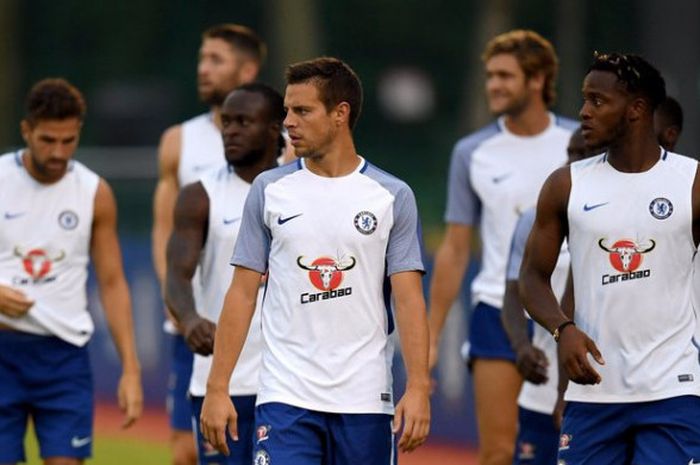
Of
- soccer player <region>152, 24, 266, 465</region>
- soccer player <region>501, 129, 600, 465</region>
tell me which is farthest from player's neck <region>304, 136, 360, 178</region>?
soccer player <region>152, 24, 266, 465</region>

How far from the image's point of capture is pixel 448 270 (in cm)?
1113

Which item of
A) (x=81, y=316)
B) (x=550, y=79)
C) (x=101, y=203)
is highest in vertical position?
(x=550, y=79)

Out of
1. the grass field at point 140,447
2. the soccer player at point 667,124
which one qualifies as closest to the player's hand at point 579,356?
the soccer player at point 667,124

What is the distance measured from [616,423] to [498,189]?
313 centimetres

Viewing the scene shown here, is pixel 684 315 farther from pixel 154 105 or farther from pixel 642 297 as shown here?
pixel 154 105

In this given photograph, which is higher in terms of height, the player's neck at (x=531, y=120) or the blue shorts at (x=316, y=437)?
the player's neck at (x=531, y=120)

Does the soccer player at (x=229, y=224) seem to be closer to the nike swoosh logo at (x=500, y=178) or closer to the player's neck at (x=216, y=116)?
the nike swoosh logo at (x=500, y=178)

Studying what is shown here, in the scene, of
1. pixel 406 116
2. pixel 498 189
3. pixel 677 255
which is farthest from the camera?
pixel 406 116

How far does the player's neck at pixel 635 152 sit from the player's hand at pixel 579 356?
0.78m

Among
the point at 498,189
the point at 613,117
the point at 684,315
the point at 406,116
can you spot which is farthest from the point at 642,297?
the point at 406,116

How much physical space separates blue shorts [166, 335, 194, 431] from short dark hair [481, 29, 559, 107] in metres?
2.51

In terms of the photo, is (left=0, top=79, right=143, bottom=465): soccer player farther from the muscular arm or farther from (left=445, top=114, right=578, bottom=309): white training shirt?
A: (left=445, top=114, right=578, bottom=309): white training shirt

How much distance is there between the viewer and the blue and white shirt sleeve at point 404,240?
26.2 ft

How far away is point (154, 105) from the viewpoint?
26.2 meters
